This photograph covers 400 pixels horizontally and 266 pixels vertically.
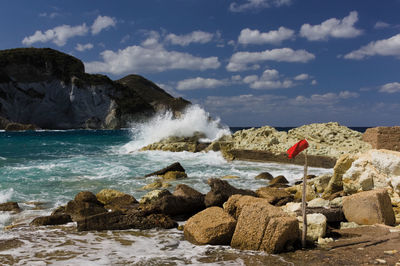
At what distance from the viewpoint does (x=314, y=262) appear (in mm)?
4137

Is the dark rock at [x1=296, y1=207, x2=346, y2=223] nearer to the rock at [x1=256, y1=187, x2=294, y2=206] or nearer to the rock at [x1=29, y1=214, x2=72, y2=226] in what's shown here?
the rock at [x1=256, y1=187, x2=294, y2=206]

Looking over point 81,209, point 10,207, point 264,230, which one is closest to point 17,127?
point 10,207

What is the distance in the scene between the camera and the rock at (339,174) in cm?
809

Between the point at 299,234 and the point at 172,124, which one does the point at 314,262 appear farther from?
the point at 172,124

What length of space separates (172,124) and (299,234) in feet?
69.0

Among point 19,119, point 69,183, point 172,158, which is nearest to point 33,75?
point 19,119

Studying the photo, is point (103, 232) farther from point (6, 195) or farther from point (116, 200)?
point (6, 195)

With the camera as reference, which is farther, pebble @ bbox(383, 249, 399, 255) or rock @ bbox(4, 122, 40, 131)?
rock @ bbox(4, 122, 40, 131)

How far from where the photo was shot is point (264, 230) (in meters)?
4.64

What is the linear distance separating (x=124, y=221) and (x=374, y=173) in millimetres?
5347

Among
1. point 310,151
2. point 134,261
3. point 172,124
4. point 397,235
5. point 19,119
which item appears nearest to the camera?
point 134,261

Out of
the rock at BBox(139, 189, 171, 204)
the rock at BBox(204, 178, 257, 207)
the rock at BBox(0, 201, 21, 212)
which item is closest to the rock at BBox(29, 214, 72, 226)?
the rock at BBox(0, 201, 21, 212)

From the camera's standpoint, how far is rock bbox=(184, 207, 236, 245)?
4.99 metres

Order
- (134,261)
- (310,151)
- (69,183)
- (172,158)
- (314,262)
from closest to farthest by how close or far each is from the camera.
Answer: (314,262) < (134,261) < (69,183) < (310,151) < (172,158)
